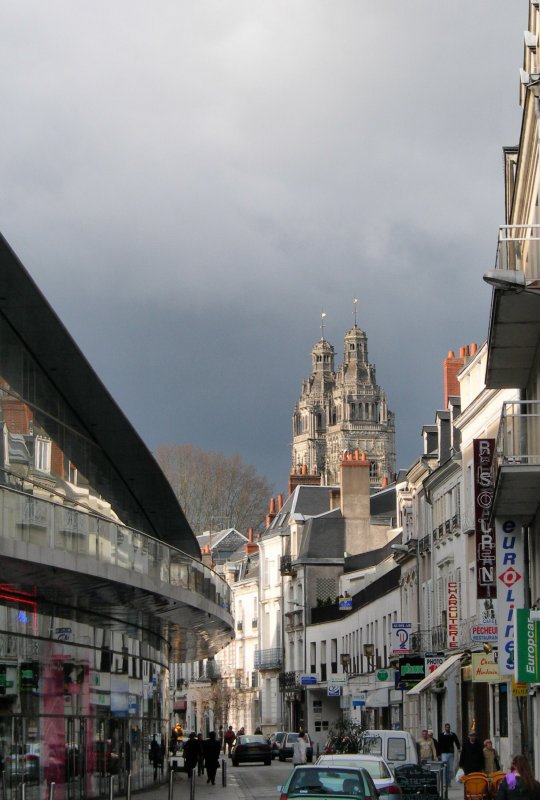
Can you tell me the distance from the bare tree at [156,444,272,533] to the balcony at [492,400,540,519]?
9208 centimetres

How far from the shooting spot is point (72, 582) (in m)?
24.8

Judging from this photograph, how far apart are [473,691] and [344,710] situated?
116ft

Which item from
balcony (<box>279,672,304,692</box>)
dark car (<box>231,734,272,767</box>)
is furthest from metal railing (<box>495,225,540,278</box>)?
balcony (<box>279,672,304,692</box>)

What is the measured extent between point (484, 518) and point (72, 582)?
1007cm

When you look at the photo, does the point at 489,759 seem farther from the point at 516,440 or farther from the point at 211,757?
the point at 211,757

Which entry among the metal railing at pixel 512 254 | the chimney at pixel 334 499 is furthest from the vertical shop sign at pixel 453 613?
the chimney at pixel 334 499

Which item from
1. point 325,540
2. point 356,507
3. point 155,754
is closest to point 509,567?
point 155,754

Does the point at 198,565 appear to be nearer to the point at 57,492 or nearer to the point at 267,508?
the point at 57,492

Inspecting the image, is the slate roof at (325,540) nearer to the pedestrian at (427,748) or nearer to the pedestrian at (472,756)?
the pedestrian at (427,748)

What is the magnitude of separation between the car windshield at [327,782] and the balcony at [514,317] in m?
6.99

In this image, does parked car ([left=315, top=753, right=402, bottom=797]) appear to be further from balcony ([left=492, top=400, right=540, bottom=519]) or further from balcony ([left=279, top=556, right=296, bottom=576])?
balcony ([left=279, top=556, right=296, bottom=576])

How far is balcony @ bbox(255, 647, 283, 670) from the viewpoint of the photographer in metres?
91.6

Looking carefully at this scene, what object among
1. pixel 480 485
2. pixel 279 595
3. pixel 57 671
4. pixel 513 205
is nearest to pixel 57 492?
pixel 57 671

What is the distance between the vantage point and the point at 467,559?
146 feet
